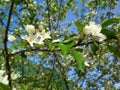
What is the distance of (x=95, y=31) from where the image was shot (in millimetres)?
1313

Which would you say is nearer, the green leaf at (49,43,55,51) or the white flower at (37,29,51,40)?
the green leaf at (49,43,55,51)

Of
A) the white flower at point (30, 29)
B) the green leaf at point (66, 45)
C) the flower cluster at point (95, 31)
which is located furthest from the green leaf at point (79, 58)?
the white flower at point (30, 29)

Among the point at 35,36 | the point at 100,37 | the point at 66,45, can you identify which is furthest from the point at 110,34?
the point at 35,36

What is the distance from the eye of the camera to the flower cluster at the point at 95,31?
4.21 feet

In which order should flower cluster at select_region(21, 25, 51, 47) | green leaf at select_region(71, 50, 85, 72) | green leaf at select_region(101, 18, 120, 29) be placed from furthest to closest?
flower cluster at select_region(21, 25, 51, 47) → green leaf at select_region(101, 18, 120, 29) → green leaf at select_region(71, 50, 85, 72)

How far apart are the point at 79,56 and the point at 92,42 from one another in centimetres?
20

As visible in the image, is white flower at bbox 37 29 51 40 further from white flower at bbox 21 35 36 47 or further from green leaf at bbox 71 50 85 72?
green leaf at bbox 71 50 85 72

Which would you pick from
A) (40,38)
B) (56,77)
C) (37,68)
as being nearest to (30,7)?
(56,77)

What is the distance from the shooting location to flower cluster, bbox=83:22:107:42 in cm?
128

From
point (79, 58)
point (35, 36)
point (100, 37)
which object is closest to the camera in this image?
point (79, 58)

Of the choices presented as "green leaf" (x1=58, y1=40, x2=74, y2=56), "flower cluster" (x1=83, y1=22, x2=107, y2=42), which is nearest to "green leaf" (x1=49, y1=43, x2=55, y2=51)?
"green leaf" (x1=58, y1=40, x2=74, y2=56)

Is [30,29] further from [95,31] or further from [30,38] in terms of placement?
[95,31]

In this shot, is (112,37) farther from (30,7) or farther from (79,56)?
(30,7)

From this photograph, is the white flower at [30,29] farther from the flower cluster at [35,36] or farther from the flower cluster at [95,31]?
the flower cluster at [95,31]
